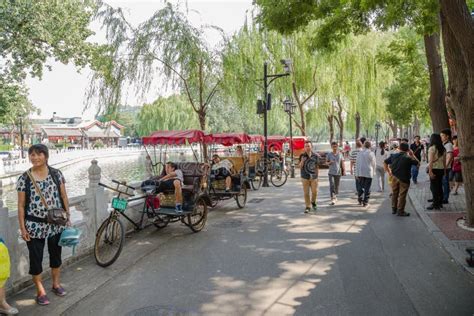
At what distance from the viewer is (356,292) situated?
4.90m

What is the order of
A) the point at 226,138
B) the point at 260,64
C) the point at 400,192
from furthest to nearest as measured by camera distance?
the point at 260,64 < the point at 226,138 < the point at 400,192

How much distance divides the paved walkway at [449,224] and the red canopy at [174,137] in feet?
20.5

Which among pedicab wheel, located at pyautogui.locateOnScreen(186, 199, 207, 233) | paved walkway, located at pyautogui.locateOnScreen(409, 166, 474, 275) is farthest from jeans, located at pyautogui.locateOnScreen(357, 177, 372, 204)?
pedicab wheel, located at pyautogui.locateOnScreen(186, 199, 207, 233)

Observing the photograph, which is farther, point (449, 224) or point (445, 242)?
point (449, 224)

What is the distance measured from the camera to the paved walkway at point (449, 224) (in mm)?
6409

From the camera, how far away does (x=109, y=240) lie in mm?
6414

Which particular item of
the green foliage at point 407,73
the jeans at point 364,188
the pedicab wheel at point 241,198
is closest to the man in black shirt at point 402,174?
the jeans at point 364,188

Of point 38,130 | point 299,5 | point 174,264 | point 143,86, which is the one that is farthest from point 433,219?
point 38,130

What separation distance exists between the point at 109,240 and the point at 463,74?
23.0ft

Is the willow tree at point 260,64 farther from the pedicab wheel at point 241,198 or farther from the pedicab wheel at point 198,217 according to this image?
the pedicab wheel at point 198,217

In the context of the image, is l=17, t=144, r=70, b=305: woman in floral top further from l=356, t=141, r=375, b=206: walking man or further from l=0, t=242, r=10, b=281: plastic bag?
l=356, t=141, r=375, b=206: walking man

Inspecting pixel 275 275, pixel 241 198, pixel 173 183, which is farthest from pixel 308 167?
pixel 275 275

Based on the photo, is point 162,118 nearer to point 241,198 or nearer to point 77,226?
point 241,198

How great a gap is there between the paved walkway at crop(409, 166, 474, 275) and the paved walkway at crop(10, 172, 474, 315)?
0.15 m
